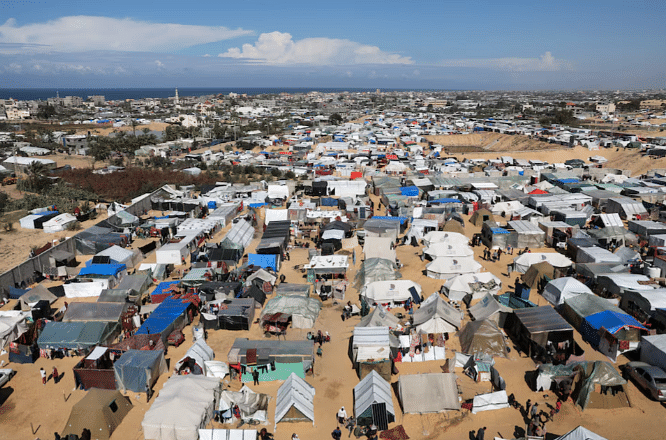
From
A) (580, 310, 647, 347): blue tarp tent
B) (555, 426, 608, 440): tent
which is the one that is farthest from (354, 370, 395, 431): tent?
(580, 310, 647, 347): blue tarp tent

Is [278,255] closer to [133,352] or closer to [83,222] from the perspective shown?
[133,352]

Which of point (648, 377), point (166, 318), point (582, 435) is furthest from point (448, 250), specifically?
point (166, 318)

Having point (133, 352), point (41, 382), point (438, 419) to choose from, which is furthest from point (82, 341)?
point (438, 419)

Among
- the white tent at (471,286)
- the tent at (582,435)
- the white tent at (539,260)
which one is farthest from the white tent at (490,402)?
the white tent at (539,260)

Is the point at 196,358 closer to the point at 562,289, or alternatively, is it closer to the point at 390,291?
the point at 390,291

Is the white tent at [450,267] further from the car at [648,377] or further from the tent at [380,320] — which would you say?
the car at [648,377]

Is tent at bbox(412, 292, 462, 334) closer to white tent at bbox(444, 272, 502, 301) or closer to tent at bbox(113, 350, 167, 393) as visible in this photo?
white tent at bbox(444, 272, 502, 301)

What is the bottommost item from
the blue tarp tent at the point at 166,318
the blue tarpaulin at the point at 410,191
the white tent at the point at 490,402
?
the white tent at the point at 490,402
